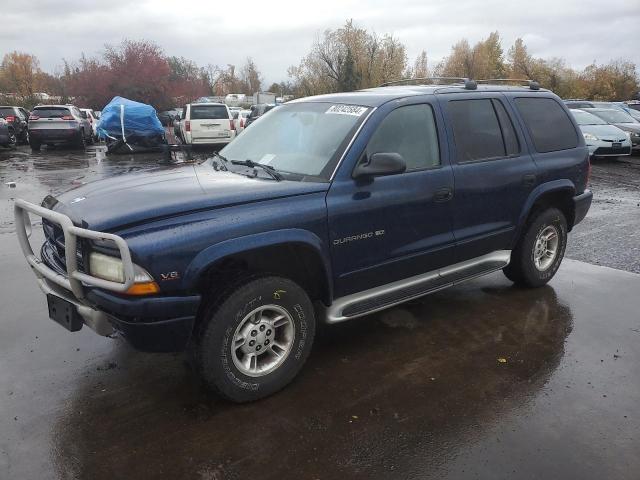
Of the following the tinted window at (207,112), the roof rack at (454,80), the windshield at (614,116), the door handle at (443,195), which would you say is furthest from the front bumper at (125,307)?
the windshield at (614,116)

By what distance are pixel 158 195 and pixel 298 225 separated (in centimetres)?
86

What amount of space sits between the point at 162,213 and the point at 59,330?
6.63ft

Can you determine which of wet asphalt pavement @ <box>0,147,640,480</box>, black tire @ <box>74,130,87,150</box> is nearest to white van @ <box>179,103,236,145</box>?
black tire @ <box>74,130,87,150</box>

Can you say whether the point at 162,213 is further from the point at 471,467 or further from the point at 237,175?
the point at 471,467

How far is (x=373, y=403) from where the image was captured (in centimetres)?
328

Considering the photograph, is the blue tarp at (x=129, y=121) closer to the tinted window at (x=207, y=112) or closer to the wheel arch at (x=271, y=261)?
the tinted window at (x=207, y=112)

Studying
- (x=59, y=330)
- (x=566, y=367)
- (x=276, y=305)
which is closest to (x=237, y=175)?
(x=276, y=305)

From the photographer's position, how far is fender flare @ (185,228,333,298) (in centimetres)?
287

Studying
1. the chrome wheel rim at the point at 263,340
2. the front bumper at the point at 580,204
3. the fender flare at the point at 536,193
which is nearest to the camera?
the chrome wheel rim at the point at 263,340

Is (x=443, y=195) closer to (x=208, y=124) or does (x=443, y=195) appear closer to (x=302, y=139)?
(x=302, y=139)

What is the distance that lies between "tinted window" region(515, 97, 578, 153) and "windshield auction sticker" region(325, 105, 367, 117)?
5.85 feet

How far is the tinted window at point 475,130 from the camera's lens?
4211mm

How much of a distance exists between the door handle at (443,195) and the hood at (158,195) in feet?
3.29

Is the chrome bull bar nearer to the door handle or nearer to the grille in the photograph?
the grille
